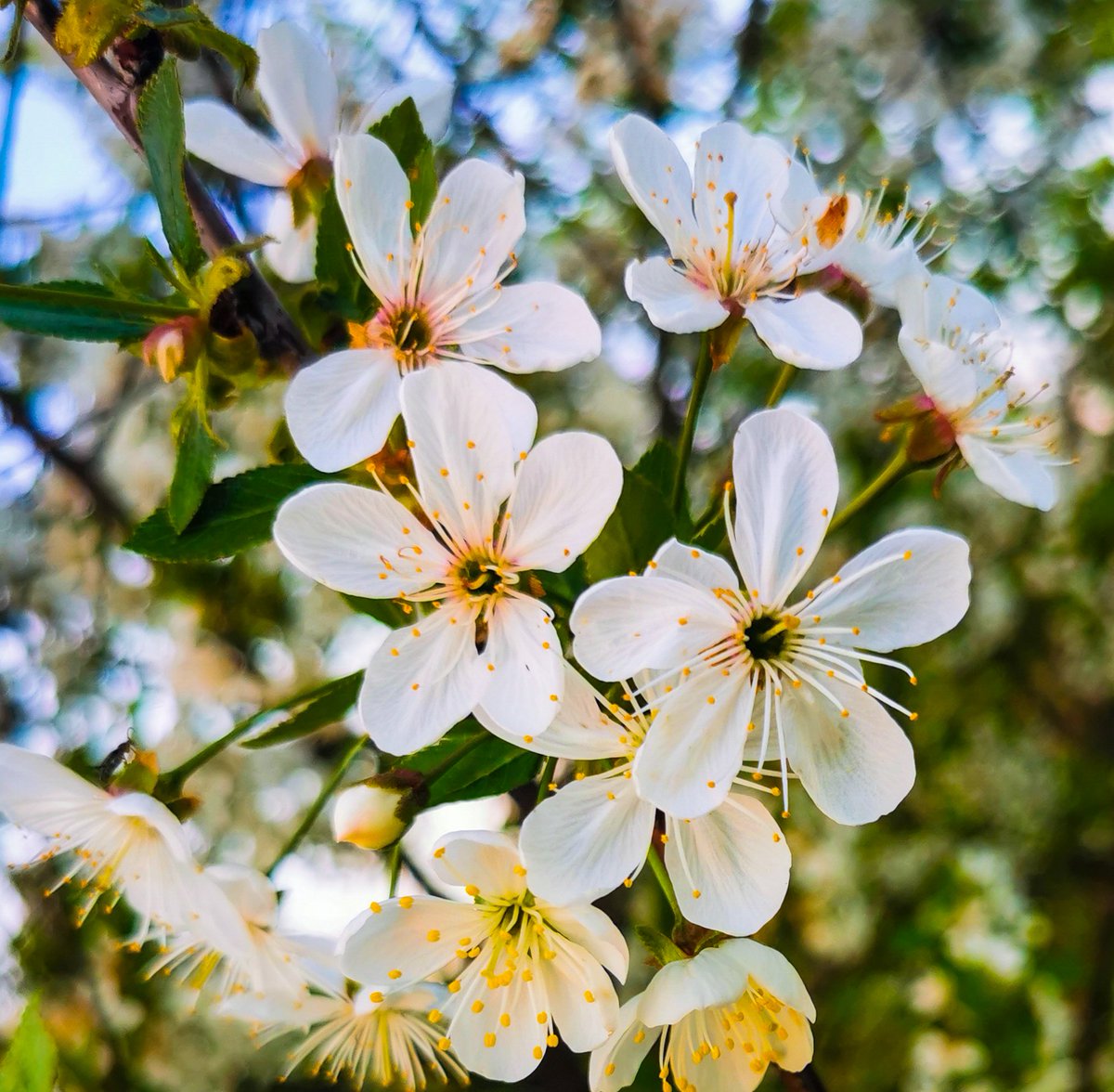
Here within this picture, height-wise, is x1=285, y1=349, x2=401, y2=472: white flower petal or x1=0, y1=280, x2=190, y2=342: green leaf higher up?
x1=0, y1=280, x2=190, y2=342: green leaf

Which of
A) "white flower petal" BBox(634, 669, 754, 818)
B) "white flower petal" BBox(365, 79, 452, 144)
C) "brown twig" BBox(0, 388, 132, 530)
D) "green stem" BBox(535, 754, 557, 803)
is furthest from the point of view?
"brown twig" BBox(0, 388, 132, 530)

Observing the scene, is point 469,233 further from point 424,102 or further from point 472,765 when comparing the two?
point 472,765

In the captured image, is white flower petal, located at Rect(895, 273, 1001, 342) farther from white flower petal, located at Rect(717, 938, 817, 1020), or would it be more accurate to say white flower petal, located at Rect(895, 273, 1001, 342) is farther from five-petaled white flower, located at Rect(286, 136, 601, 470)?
white flower petal, located at Rect(717, 938, 817, 1020)

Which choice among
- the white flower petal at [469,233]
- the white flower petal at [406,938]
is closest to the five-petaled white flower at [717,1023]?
the white flower petal at [406,938]

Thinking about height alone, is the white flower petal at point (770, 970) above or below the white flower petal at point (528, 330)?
below

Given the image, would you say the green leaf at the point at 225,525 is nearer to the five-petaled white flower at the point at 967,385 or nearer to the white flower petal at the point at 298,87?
the white flower petal at the point at 298,87

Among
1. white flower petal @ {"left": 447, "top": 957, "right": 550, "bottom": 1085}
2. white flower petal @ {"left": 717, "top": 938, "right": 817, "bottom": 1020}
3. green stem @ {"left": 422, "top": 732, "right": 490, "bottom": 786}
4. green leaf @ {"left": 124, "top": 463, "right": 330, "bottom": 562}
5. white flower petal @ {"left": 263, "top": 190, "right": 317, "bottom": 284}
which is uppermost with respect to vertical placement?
white flower petal @ {"left": 263, "top": 190, "right": 317, "bottom": 284}

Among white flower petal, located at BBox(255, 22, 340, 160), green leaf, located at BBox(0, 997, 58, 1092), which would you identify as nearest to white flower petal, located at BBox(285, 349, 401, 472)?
white flower petal, located at BBox(255, 22, 340, 160)

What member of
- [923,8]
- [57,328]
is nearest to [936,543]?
[57,328]
